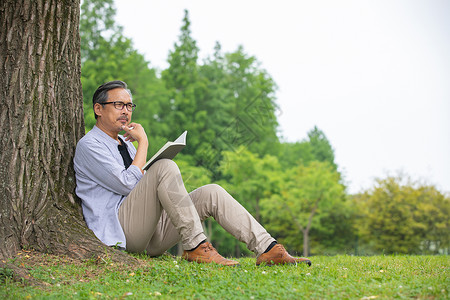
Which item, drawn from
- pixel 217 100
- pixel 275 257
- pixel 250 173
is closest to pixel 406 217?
pixel 250 173

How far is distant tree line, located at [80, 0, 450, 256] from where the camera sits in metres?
21.6

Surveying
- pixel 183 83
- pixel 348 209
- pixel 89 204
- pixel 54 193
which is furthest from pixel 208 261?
pixel 348 209

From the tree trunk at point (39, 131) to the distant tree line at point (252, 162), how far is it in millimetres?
14799

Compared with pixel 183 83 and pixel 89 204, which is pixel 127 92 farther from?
pixel 183 83

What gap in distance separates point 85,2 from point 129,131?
2339 centimetres

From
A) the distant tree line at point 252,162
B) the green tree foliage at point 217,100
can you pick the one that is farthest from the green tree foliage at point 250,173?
the green tree foliage at point 217,100

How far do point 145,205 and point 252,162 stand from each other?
20575mm

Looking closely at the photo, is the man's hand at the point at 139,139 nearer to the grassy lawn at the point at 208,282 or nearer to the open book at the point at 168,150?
the open book at the point at 168,150

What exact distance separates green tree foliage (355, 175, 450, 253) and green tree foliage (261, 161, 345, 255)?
246 centimetres

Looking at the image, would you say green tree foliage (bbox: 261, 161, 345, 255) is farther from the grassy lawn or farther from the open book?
the grassy lawn

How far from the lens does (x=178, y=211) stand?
380 centimetres

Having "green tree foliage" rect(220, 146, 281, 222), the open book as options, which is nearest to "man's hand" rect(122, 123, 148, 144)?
the open book

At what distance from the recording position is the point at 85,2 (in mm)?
25250

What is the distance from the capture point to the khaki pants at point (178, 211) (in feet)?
12.5
